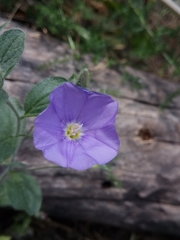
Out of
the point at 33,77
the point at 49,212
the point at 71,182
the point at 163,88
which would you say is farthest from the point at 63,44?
the point at 49,212

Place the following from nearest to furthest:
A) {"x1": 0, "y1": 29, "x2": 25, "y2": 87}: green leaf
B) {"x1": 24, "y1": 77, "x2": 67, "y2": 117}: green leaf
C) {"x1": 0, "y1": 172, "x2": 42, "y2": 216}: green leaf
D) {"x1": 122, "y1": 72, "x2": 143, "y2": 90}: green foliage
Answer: {"x1": 0, "y1": 29, "x2": 25, "y2": 87}: green leaf → {"x1": 24, "y1": 77, "x2": 67, "y2": 117}: green leaf → {"x1": 0, "y1": 172, "x2": 42, "y2": 216}: green leaf → {"x1": 122, "y1": 72, "x2": 143, "y2": 90}: green foliage

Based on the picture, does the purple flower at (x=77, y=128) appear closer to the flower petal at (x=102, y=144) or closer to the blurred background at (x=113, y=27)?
the flower petal at (x=102, y=144)

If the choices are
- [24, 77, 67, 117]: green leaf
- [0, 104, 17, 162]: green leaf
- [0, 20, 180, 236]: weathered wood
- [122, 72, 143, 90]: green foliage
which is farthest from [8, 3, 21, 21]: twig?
[24, 77, 67, 117]: green leaf

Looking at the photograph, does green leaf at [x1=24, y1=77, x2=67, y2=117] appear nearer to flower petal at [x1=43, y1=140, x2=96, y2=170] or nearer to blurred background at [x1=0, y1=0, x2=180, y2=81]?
flower petal at [x1=43, y1=140, x2=96, y2=170]

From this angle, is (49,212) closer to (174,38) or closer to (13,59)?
(13,59)

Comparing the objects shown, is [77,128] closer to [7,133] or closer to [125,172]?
[7,133]

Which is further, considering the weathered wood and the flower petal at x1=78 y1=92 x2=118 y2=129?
the weathered wood

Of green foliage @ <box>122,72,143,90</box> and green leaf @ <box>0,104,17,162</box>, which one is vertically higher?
green foliage @ <box>122,72,143,90</box>
